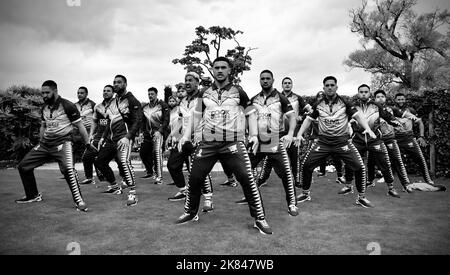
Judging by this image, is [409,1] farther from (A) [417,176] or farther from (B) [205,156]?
(B) [205,156]

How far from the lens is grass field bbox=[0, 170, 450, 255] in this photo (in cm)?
371

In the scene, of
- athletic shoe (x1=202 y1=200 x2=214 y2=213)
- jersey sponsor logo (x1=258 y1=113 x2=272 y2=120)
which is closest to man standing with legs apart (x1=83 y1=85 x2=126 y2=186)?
athletic shoe (x1=202 y1=200 x2=214 y2=213)

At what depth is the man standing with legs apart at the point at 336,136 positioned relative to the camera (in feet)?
19.1

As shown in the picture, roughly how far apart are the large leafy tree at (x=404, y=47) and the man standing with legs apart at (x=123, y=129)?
85.7 ft

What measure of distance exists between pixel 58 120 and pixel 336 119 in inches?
212

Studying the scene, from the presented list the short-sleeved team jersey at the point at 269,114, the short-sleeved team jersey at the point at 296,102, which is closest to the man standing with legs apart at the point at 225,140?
the short-sleeved team jersey at the point at 269,114

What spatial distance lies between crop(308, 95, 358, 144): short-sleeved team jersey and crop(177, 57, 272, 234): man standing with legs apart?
1972 mm

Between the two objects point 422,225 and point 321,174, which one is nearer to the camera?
point 422,225

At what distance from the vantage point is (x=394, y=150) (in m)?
7.55

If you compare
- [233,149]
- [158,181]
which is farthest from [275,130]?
[158,181]

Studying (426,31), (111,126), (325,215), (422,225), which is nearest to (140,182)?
(111,126)

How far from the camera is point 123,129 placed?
6.46 meters

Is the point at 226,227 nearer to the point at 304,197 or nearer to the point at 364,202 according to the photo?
the point at 304,197
